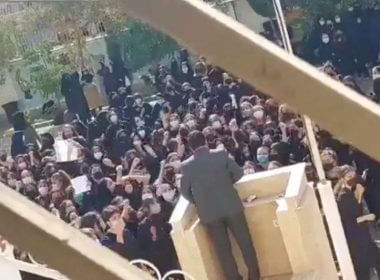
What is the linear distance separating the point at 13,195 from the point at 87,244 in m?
0.11

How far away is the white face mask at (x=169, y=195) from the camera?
6.98 meters

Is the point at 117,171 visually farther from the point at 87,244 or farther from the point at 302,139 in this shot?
the point at 87,244

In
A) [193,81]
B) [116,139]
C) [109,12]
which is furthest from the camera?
[109,12]

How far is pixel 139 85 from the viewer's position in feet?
54.9

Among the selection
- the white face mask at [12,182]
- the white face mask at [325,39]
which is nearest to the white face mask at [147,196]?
the white face mask at [12,182]

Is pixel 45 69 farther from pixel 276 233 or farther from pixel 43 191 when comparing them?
pixel 276 233

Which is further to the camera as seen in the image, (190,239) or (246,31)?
(190,239)

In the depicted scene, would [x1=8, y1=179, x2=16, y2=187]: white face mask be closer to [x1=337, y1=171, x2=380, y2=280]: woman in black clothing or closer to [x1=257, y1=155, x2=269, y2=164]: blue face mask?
[x1=257, y1=155, x2=269, y2=164]: blue face mask

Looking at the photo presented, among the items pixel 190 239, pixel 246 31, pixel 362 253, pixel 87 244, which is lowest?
pixel 362 253

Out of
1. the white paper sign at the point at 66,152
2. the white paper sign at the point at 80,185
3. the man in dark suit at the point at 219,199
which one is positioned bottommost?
the white paper sign at the point at 66,152

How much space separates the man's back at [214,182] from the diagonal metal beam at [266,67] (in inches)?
167

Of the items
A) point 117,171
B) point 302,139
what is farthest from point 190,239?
point 117,171

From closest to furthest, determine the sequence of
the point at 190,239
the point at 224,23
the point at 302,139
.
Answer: the point at 224,23, the point at 190,239, the point at 302,139

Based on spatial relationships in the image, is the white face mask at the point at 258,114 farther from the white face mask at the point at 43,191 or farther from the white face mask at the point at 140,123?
the white face mask at the point at 140,123
